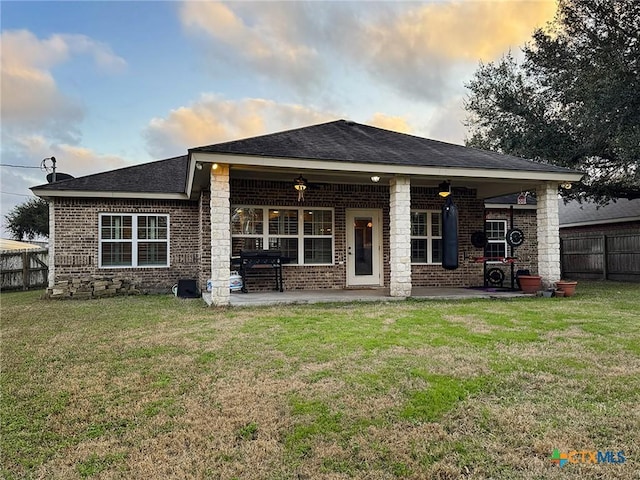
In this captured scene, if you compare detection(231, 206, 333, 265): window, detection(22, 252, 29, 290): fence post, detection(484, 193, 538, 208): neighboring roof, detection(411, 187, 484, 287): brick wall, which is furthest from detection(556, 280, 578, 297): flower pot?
detection(22, 252, 29, 290): fence post

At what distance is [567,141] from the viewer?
1362 cm

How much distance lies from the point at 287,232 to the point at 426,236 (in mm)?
4082

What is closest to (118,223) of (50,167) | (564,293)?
(50,167)

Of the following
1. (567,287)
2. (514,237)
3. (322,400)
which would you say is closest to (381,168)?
(514,237)

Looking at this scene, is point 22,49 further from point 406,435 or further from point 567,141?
point 567,141

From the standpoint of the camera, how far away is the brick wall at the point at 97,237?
10969mm

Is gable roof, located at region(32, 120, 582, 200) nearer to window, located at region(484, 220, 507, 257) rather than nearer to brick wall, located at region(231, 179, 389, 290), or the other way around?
brick wall, located at region(231, 179, 389, 290)

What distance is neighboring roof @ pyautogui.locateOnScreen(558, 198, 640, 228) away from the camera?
16734 mm

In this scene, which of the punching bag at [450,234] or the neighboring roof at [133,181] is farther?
the neighboring roof at [133,181]

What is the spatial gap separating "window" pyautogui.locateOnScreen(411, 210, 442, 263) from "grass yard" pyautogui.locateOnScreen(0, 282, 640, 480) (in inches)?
230

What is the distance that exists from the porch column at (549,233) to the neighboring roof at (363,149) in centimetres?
57

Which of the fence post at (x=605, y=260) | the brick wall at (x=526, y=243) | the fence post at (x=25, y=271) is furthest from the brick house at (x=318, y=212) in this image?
the fence post at (x=605, y=260)

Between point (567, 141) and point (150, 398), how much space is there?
1490cm

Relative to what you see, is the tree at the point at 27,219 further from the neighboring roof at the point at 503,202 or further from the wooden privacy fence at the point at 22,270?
the neighboring roof at the point at 503,202
